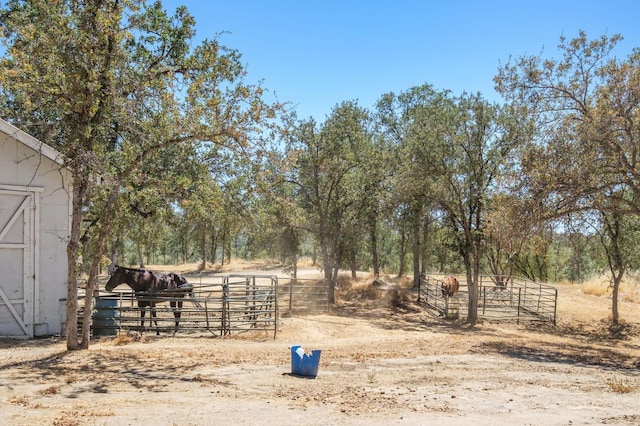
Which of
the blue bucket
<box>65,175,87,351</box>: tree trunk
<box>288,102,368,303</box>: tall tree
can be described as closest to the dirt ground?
the blue bucket

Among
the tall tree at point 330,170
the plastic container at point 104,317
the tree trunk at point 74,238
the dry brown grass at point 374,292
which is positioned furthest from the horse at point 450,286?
the tree trunk at point 74,238

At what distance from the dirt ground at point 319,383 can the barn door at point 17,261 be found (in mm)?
754

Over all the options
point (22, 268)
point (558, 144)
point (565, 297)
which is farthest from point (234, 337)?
point (565, 297)

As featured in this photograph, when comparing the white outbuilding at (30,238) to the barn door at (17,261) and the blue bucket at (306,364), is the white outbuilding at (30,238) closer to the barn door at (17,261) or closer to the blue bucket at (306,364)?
the barn door at (17,261)

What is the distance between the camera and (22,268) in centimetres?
1077

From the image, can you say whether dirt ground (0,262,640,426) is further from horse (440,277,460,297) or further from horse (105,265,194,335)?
horse (440,277,460,297)

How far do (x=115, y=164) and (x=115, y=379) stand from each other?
18.7 feet

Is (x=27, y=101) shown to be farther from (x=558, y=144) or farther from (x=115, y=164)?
(x=558, y=144)

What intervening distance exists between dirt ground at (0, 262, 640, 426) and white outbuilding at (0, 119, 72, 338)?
0.75 meters

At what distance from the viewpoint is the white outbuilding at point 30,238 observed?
10.6 meters

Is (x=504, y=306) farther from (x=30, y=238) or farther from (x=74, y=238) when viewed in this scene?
(x=30, y=238)

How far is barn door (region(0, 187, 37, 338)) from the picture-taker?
10.6m

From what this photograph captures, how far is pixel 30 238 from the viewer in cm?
1087

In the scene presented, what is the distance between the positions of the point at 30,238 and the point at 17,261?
54 centimetres
